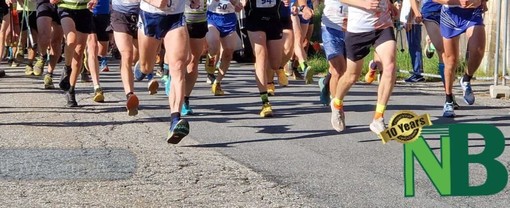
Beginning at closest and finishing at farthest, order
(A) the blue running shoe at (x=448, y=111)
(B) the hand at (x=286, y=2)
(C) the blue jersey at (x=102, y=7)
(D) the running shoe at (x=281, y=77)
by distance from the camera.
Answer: (A) the blue running shoe at (x=448, y=111) < (C) the blue jersey at (x=102, y=7) < (B) the hand at (x=286, y=2) < (D) the running shoe at (x=281, y=77)

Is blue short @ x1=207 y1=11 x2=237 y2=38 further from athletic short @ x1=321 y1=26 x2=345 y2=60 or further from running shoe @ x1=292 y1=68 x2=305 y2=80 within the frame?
running shoe @ x1=292 y1=68 x2=305 y2=80

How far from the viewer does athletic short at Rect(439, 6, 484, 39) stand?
12.3m

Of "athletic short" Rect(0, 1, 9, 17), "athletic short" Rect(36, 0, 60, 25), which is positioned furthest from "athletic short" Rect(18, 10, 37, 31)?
"athletic short" Rect(36, 0, 60, 25)

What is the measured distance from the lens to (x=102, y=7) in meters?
14.1

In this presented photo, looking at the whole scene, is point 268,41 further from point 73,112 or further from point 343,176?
point 343,176

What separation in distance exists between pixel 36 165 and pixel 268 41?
443cm

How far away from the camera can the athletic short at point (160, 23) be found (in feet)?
34.1

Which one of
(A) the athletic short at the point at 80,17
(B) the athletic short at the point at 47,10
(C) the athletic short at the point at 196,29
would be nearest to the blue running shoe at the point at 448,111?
(C) the athletic short at the point at 196,29

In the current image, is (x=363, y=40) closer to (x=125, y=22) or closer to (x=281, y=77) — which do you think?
(x=125, y=22)

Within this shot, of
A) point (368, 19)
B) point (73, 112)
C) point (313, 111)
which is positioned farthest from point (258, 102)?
point (368, 19)

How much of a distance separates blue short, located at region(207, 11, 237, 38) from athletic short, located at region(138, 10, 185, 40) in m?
3.89

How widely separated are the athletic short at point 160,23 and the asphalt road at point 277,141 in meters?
0.96

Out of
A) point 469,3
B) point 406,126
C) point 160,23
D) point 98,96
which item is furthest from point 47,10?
point 406,126

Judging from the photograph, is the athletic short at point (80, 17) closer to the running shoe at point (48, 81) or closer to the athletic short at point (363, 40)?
the running shoe at point (48, 81)
